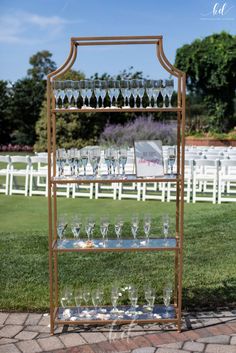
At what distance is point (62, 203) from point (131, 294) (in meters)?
6.04

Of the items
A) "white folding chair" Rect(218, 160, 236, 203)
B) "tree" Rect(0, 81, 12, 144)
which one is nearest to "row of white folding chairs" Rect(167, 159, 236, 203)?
"white folding chair" Rect(218, 160, 236, 203)

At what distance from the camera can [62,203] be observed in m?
10.0

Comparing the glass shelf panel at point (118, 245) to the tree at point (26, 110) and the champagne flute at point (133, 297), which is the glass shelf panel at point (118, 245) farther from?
the tree at point (26, 110)

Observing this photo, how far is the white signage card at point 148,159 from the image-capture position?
3.83 metres

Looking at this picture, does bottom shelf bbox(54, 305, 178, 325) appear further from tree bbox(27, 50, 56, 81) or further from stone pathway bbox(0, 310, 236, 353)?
tree bbox(27, 50, 56, 81)

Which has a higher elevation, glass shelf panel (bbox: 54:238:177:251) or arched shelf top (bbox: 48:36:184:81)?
arched shelf top (bbox: 48:36:184:81)

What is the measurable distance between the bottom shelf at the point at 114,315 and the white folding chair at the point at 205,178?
5895mm

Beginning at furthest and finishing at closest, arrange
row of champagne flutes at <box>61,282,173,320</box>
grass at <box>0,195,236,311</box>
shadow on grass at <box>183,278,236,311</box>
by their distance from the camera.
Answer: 1. grass at <box>0,195,236,311</box>
2. shadow on grass at <box>183,278,236,311</box>
3. row of champagne flutes at <box>61,282,173,320</box>

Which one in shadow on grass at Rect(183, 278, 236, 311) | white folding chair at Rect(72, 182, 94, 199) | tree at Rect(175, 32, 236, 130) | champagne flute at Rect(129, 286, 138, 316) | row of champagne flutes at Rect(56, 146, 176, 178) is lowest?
shadow on grass at Rect(183, 278, 236, 311)

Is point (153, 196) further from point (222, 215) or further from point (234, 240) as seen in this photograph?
point (234, 240)

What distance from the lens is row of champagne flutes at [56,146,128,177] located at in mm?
4043

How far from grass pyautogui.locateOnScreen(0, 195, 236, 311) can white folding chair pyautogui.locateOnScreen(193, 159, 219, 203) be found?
4.72 feet

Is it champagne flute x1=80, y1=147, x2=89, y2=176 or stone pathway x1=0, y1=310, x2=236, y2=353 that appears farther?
champagne flute x1=80, y1=147, x2=89, y2=176

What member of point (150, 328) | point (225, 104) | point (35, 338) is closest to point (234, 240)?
point (150, 328)
